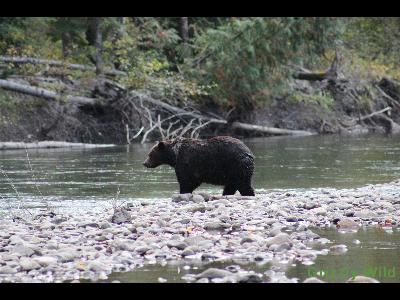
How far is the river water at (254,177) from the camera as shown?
825 cm

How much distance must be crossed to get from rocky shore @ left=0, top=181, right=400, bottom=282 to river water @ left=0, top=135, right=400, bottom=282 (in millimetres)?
307

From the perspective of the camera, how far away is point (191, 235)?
31.1 feet

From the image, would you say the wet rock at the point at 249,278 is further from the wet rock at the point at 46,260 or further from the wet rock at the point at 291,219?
the wet rock at the point at 291,219

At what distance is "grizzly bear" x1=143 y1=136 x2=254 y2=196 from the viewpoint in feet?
44.6

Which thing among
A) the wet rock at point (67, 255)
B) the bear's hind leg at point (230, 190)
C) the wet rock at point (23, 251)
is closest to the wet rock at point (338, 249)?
the wet rock at point (67, 255)

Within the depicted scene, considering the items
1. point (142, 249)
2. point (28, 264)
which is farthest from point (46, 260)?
point (142, 249)

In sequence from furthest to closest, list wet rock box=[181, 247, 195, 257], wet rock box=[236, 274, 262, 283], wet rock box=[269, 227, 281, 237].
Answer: wet rock box=[269, 227, 281, 237]
wet rock box=[181, 247, 195, 257]
wet rock box=[236, 274, 262, 283]

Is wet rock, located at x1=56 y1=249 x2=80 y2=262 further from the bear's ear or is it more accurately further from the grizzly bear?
the bear's ear

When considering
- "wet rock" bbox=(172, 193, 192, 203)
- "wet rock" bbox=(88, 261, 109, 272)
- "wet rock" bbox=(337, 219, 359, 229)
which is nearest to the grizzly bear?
"wet rock" bbox=(172, 193, 192, 203)

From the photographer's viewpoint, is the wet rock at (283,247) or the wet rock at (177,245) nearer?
the wet rock at (283,247)

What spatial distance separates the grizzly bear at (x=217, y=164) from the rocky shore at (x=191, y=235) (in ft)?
2.27

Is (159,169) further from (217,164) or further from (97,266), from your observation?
(97,266)
